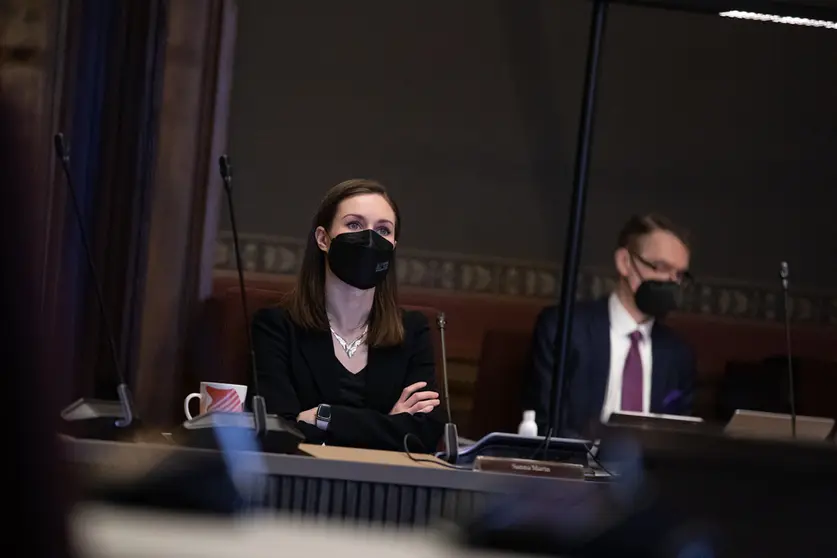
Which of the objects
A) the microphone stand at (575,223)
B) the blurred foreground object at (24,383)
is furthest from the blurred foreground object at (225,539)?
the microphone stand at (575,223)

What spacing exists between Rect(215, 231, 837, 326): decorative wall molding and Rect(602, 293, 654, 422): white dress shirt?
1519 millimetres

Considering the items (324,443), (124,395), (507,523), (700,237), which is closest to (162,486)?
(507,523)

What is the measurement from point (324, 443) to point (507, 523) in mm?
2136

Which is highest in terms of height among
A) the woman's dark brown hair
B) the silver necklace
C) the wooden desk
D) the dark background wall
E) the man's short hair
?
the dark background wall

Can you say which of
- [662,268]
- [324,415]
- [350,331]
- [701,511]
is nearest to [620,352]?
[662,268]

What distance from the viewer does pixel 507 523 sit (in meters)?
0.38

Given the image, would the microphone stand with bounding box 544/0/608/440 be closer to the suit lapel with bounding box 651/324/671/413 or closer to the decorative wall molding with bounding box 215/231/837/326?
the suit lapel with bounding box 651/324/671/413

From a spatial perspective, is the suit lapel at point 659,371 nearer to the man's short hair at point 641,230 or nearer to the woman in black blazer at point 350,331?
the man's short hair at point 641,230

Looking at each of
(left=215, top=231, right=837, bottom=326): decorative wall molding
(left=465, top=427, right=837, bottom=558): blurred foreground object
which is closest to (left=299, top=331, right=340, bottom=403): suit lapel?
(left=215, top=231, right=837, bottom=326): decorative wall molding

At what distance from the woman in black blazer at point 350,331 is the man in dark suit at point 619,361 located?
69cm

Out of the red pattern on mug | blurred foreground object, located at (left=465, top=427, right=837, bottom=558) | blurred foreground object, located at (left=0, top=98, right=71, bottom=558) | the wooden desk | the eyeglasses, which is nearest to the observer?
blurred foreground object, located at (left=0, top=98, right=71, bottom=558)

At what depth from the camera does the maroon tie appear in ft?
11.6

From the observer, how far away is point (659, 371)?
3.58 meters

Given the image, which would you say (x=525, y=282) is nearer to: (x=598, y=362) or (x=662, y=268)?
(x=662, y=268)
